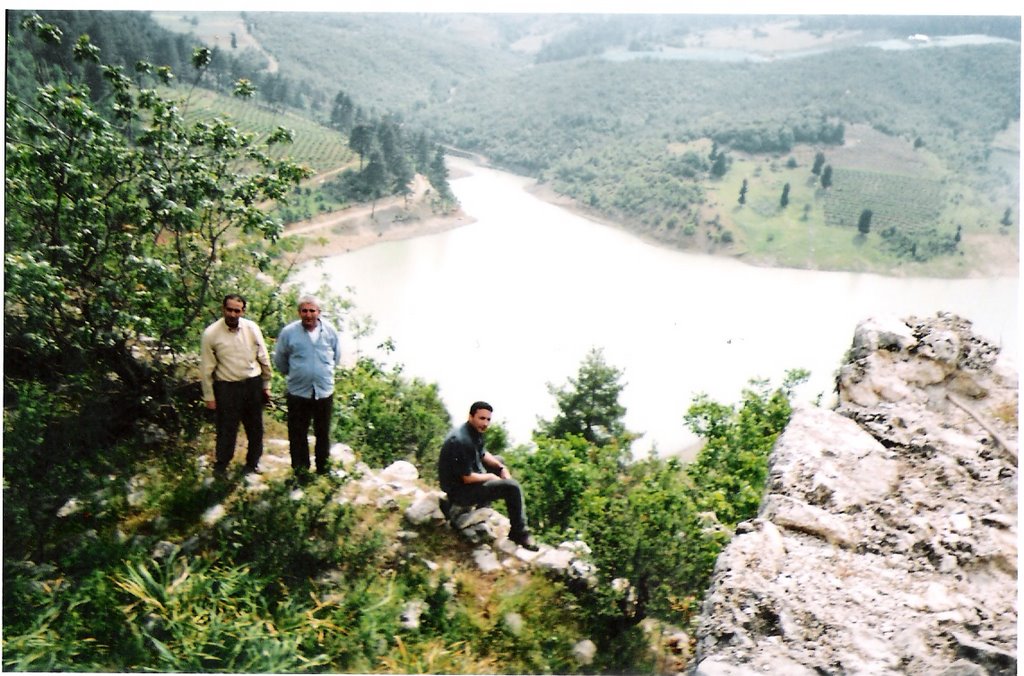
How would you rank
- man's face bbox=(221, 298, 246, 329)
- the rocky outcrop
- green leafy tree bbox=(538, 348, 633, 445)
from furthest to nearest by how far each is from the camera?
green leafy tree bbox=(538, 348, 633, 445) → man's face bbox=(221, 298, 246, 329) → the rocky outcrop

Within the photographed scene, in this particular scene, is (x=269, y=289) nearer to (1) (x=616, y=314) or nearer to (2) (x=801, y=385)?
(1) (x=616, y=314)

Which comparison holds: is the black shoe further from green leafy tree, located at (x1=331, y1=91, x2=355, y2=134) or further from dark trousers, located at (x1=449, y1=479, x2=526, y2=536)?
green leafy tree, located at (x1=331, y1=91, x2=355, y2=134)

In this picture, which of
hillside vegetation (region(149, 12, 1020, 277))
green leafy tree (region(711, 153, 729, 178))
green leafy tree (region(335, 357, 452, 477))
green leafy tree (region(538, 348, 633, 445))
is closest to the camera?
green leafy tree (region(335, 357, 452, 477))

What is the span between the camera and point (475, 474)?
3.78 m

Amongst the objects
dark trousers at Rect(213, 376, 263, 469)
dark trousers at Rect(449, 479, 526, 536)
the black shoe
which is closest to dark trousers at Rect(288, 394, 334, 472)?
dark trousers at Rect(213, 376, 263, 469)

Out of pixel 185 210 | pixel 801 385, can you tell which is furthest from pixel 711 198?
pixel 185 210

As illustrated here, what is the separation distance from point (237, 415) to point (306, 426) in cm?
42

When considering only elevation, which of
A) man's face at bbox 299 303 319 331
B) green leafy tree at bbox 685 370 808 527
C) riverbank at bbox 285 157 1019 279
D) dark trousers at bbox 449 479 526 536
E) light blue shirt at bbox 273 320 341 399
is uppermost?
riverbank at bbox 285 157 1019 279

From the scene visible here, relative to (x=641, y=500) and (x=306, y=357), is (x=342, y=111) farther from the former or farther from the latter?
(x=641, y=500)

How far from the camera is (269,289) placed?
504 centimetres

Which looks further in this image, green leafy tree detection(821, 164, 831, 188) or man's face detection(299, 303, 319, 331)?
green leafy tree detection(821, 164, 831, 188)

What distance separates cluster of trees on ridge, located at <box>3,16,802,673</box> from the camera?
3.26 meters

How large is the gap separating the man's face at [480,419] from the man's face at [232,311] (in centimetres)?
149

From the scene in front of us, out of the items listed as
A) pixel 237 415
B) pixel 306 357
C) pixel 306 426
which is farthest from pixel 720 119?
pixel 237 415
